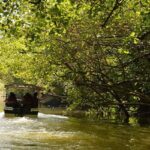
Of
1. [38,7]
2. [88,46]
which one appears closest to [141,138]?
[88,46]

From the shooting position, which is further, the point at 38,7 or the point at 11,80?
the point at 11,80

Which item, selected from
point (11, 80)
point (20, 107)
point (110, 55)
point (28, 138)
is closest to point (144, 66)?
point (110, 55)

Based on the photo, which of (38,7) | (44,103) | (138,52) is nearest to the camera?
(38,7)

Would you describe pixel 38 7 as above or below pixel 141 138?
above

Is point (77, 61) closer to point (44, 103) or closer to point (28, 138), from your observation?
point (28, 138)

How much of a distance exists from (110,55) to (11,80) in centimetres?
6175

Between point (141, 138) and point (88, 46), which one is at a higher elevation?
point (88, 46)

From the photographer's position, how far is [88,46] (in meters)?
20.3

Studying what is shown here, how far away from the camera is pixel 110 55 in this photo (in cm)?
2142

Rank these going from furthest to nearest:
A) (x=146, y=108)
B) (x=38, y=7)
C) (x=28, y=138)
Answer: (x=146, y=108), (x=28, y=138), (x=38, y=7)

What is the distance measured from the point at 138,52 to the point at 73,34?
3.65 metres

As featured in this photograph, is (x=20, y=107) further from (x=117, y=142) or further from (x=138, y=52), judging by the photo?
(x=138, y=52)

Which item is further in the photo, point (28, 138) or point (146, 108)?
point (146, 108)

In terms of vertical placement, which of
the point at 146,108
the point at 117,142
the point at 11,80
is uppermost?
the point at 11,80
